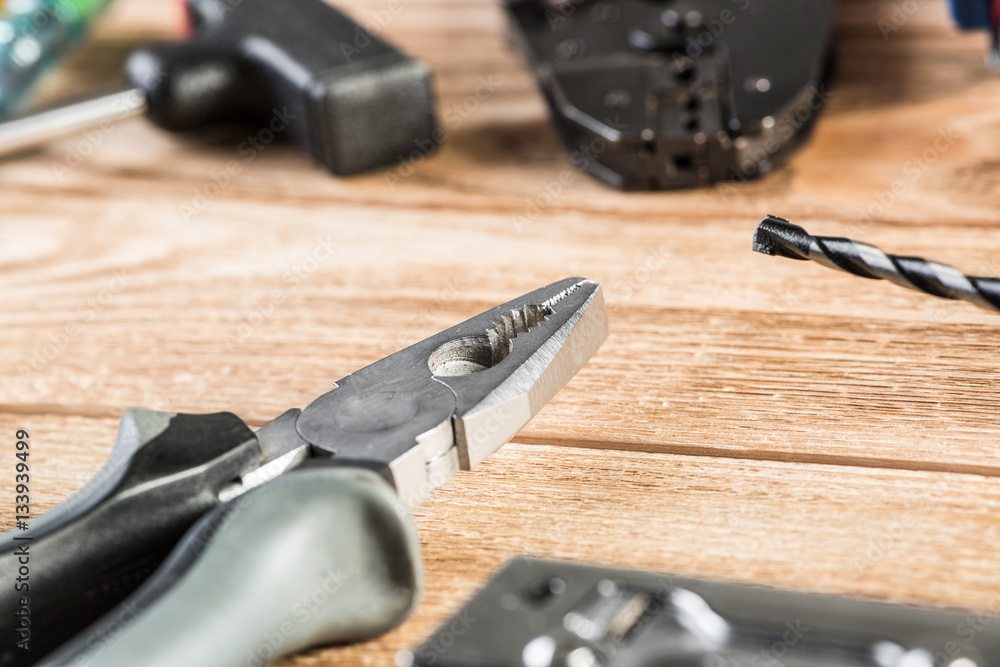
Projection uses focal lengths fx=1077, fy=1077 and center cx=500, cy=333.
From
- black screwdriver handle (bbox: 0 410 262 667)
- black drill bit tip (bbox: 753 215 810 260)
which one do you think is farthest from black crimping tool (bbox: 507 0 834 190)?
black screwdriver handle (bbox: 0 410 262 667)

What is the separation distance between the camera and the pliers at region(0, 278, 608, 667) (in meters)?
0.32

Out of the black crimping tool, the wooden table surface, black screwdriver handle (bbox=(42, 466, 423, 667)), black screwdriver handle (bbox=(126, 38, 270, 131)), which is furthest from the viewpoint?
black screwdriver handle (bbox=(126, 38, 270, 131))

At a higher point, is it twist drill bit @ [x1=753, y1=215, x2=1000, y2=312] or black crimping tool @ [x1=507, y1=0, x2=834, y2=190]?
twist drill bit @ [x1=753, y1=215, x2=1000, y2=312]

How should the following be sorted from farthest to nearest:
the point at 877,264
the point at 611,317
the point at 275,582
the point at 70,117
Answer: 1. the point at 70,117
2. the point at 611,317
3. the point at 877,264
4. the point at 275,582

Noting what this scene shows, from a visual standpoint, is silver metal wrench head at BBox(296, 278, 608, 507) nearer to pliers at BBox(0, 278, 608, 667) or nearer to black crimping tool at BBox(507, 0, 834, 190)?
pliers at BBox(0, 278, 608, 667)

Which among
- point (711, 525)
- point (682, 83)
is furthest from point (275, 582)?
point (682, 83)

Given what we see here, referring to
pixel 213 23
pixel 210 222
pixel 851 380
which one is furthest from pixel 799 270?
pixel 213 23

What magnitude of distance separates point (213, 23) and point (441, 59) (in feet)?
0.62

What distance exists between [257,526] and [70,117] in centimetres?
55

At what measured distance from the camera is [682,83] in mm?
680

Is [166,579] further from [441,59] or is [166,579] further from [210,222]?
[441,59]

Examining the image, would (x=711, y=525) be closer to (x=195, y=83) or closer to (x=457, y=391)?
(x=457, y=391)

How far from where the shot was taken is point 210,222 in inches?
27.6

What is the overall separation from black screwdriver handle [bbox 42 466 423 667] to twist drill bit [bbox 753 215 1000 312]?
0.21 meters
